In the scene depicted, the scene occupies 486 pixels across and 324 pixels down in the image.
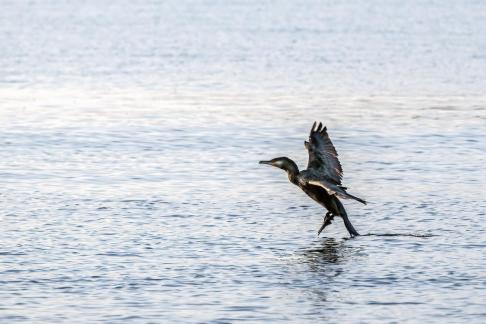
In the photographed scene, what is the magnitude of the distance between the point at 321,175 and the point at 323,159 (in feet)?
0.88

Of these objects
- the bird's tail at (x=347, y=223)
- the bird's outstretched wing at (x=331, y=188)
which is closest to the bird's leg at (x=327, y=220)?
the bird's tail at (x=347, y=223)

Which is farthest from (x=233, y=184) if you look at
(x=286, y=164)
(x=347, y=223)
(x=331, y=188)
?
(x=331, y=188)

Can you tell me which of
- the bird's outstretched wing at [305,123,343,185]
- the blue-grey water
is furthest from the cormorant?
the blue-grey water

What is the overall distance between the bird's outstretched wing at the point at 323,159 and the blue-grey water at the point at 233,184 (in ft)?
2.16

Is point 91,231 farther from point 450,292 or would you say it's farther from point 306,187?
point 450,292

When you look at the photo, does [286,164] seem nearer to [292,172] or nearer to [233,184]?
[292,172]

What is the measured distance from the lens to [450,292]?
11289 millimetres

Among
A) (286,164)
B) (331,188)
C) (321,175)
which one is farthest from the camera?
(286,164)

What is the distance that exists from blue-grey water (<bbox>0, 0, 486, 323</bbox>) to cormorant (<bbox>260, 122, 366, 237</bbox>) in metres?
0.30

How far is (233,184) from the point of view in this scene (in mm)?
16734

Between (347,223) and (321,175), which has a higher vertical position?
(321,175)

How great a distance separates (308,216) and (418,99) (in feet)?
37.7

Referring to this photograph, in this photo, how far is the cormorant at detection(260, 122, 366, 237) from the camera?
45.3ft

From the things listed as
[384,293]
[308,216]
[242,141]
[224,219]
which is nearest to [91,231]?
[224,219]
